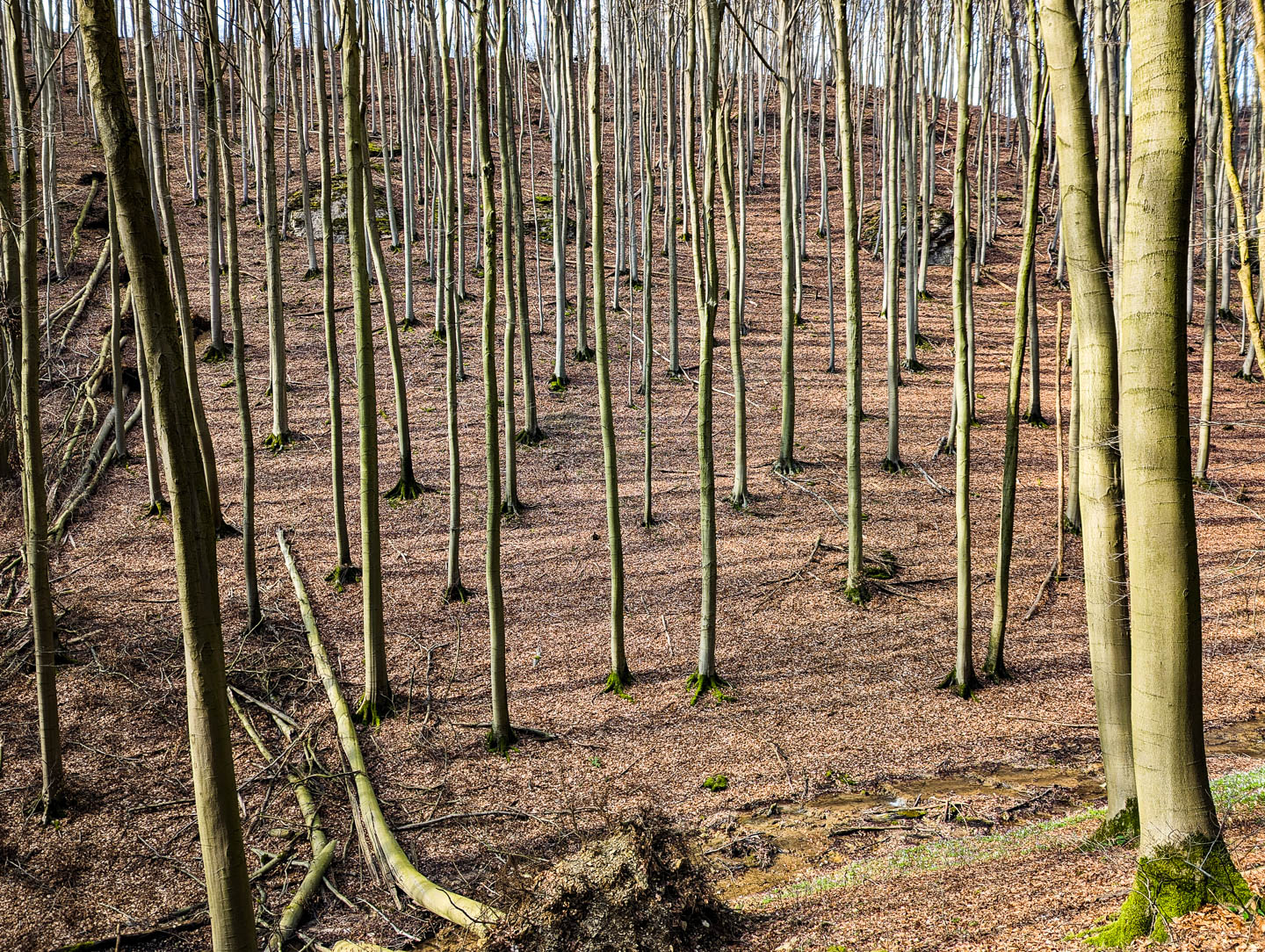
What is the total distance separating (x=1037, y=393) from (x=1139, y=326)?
1340 centimetres

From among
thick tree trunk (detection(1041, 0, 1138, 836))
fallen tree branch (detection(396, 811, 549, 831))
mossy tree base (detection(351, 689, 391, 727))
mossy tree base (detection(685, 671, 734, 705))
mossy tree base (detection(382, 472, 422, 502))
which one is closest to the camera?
thick tree trunk (detection(1041, 0, 1138, 836))

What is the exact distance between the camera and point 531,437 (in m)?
14.9

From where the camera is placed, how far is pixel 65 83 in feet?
108

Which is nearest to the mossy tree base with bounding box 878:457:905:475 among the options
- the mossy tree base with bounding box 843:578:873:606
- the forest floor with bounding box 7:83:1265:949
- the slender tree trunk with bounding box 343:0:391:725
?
the forest floor with bounding box 7:83:1265:949

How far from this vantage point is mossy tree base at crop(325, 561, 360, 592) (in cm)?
1101

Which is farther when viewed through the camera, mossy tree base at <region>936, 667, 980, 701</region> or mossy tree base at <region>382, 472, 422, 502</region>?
mossy tree base at <region>382, 472, 422, 502</region>

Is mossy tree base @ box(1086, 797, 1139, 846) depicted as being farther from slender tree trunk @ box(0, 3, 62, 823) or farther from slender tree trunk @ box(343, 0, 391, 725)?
slender tree trunk @ box(0, 3, 62, 823)

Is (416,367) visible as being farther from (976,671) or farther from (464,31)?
(464,31)

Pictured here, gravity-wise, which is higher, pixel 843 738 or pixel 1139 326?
pixel 1139 326

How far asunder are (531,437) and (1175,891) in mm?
12342

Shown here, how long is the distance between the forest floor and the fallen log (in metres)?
0.20

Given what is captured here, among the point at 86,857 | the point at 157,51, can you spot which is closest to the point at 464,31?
the point at 157,51

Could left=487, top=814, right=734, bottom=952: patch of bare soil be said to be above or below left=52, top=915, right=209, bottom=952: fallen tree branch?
above

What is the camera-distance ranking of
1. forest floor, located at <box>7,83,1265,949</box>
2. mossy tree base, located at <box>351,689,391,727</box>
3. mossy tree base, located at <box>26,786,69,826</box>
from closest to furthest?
forest floor, located at <box>7,83,1265,949</box> < mossy tree base, located at <box>26,786,69,826</box> < mossy tree base, located at <box>351,689,391,727</box>
